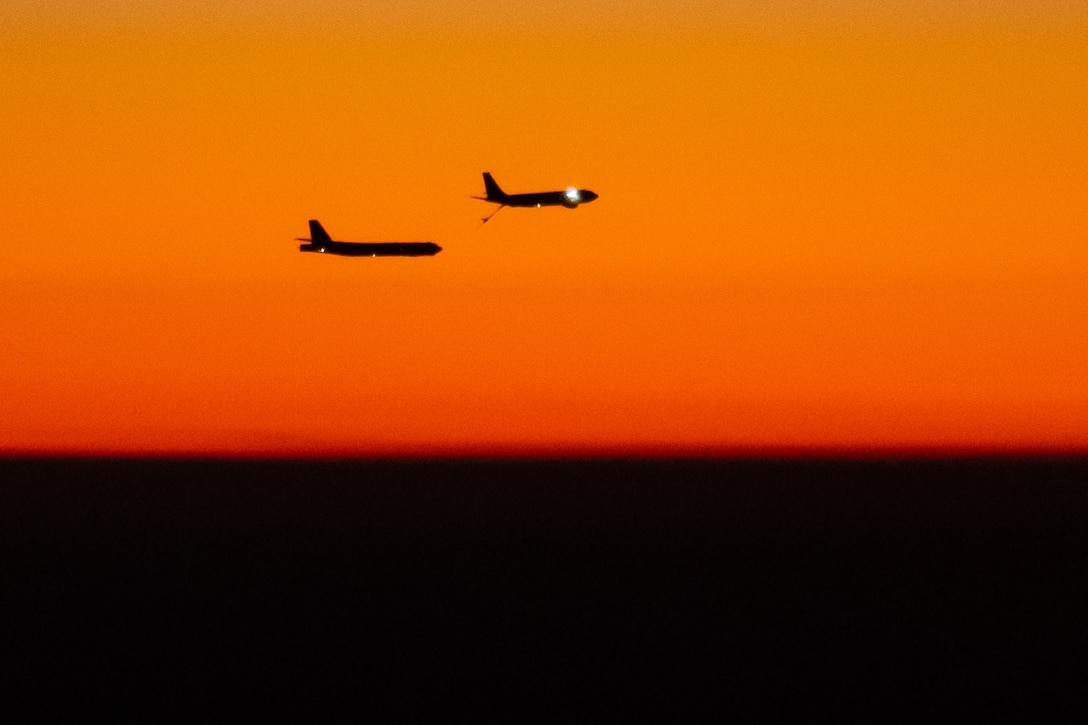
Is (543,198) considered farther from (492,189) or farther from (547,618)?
(547,618)

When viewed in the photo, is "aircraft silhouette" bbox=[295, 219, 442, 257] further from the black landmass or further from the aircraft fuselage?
the black landmass

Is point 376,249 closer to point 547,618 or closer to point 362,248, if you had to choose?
point 362,248

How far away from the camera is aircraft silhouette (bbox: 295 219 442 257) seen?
3457 inches

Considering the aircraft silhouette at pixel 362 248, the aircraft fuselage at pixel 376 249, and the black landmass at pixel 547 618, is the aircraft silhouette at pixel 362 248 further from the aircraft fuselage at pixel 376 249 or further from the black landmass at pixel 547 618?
the black landmass at pixel 547 618

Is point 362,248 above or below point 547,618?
above

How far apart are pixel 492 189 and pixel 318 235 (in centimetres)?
1431

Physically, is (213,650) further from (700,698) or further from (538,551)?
(538,551)

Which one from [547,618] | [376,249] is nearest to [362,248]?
[376,249]

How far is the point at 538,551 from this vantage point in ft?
392

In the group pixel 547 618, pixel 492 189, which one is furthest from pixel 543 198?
pixel 547 618

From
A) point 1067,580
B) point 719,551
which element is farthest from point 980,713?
Answer: point 719,551

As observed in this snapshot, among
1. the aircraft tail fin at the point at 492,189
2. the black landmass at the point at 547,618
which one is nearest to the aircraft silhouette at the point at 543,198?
the aircraft tail fin at the point at 492,189

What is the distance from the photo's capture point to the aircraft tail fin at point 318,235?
8862 cm

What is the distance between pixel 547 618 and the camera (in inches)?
3460
